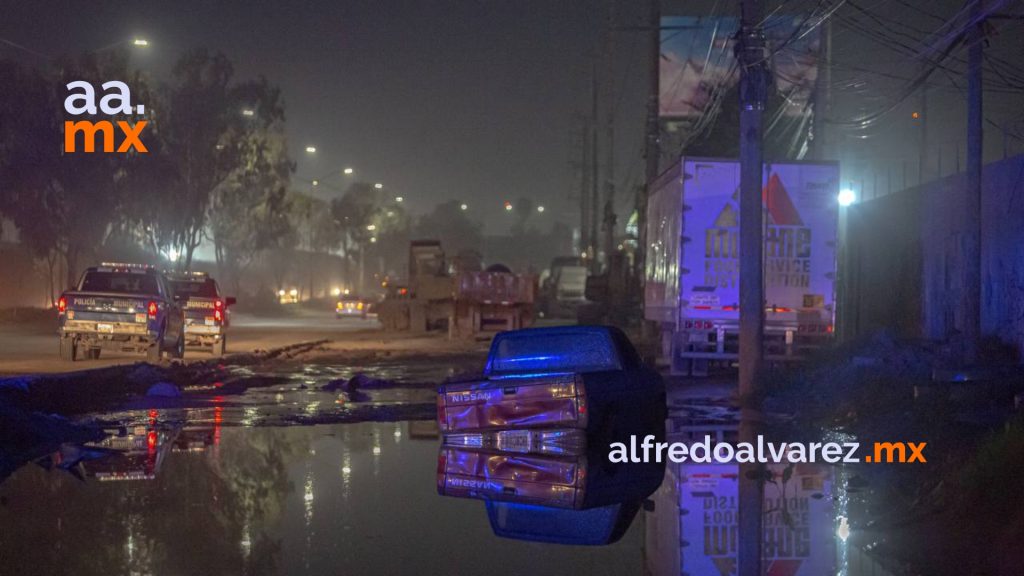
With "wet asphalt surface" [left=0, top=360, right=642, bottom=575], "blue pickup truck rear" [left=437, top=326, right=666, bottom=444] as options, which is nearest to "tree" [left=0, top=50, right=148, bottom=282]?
"wet asphalt surface" [left=0, top=360, right=642, bottom=575]

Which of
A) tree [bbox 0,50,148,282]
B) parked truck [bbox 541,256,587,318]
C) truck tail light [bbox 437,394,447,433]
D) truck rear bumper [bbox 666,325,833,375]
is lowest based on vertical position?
truck tail light [bbox 437,394,447,433]

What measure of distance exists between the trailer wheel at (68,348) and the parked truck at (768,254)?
534 inches

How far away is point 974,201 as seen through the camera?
1931cm

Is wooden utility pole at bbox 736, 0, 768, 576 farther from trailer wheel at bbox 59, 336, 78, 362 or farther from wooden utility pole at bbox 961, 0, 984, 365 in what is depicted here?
trailer wheel at bbox 59, 336, 78, 362

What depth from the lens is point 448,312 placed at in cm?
4484

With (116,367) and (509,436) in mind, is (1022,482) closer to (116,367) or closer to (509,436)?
(509,436)

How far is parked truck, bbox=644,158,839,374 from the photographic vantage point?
77.2ft

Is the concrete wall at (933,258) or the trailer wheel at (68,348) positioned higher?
the concrete wall at (933,258)

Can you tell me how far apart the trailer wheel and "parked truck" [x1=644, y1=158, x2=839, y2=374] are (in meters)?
13.6

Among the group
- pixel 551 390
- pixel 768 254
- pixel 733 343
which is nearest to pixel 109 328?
pixel 733 343

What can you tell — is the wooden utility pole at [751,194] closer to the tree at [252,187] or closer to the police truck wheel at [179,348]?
the police truck wheel at [179,348]

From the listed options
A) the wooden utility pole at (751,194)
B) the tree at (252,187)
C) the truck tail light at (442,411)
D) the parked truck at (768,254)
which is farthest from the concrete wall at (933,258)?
the tree at (252,187)

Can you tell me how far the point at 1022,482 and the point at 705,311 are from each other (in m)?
14.8

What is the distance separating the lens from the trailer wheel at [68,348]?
1078 inches
